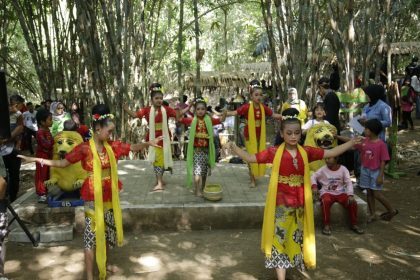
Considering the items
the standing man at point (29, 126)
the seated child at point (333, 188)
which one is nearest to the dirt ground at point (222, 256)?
the seated child at point (333, 188)

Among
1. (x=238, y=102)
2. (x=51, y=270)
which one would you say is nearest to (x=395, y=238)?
(x=51, y=270)

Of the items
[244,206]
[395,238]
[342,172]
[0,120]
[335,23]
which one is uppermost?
[335,23]

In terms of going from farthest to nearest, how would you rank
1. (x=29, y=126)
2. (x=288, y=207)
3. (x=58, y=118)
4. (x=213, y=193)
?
(x=29, y=126)
(x=58, y=118)
(x=213, y=193)
(x=288, y=207)

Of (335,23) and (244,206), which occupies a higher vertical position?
(335,23)

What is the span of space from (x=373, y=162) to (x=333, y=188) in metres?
0.65

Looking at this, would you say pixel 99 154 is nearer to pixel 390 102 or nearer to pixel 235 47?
pixel 390 102

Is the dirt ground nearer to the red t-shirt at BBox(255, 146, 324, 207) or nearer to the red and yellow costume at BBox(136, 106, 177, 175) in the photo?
the red t-shirt at BBox(255, 146, 324, 207)

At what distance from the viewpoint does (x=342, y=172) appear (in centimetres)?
470

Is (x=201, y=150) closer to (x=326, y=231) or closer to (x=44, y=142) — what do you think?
(x=326, y=231)

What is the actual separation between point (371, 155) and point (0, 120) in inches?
161

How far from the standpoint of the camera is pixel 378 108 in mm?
5562

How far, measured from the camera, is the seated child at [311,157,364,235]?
4688 millimetres

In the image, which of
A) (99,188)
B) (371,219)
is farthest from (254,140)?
(99,188)

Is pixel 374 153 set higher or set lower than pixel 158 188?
higher
